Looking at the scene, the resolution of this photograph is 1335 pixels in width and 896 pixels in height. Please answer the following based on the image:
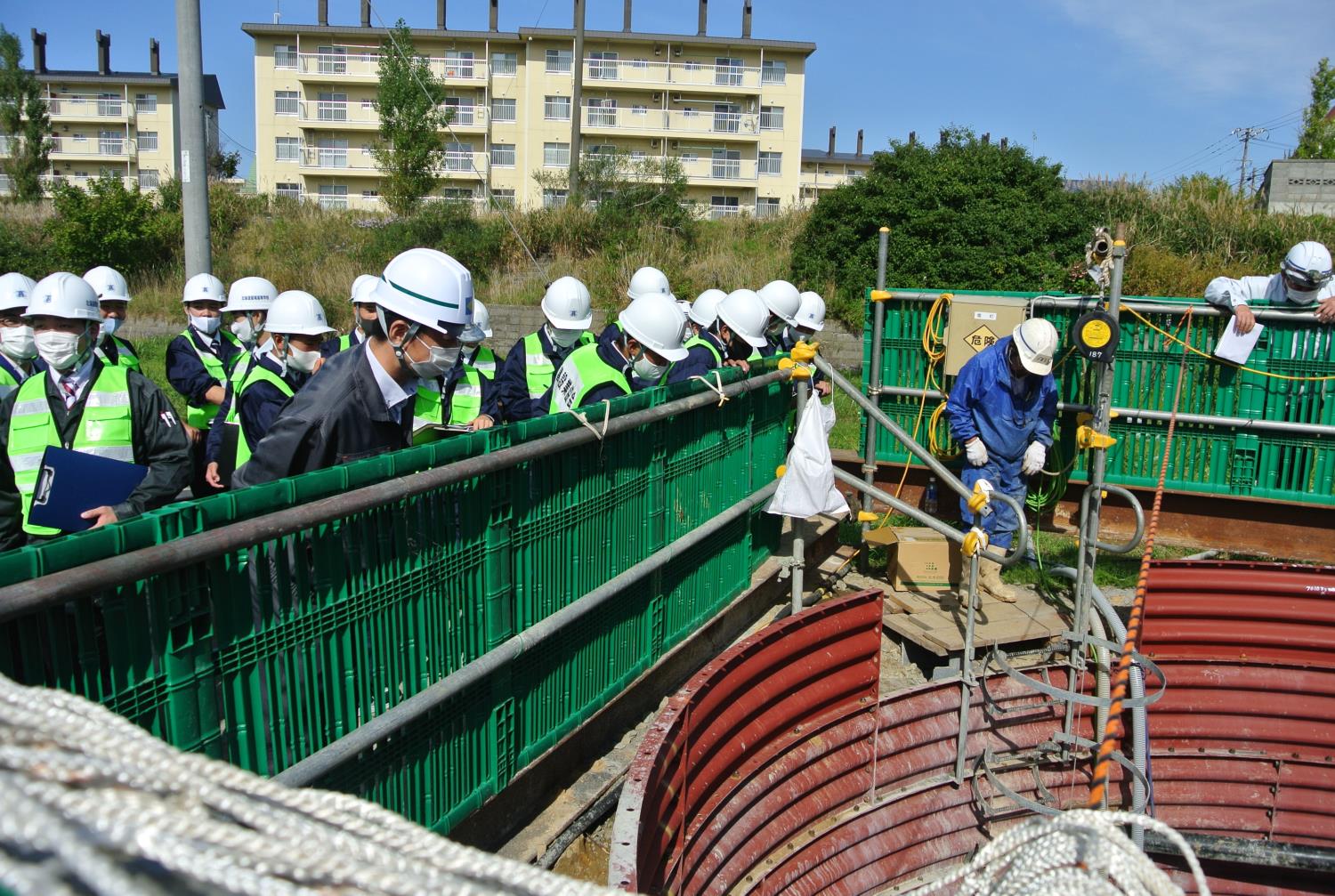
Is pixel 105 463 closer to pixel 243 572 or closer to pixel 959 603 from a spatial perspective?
pixel 243 572

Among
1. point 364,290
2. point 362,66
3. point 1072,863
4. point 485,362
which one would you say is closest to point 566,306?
point 485,362

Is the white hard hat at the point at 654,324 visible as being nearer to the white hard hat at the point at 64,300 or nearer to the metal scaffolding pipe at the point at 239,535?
the metal scaffolding pipe at the point at 239,535

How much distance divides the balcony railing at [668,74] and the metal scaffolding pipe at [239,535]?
52.7 m

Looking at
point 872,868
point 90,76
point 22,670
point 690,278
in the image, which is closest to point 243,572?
point 22,670

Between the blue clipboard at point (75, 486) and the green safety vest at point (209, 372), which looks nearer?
the blue clipboard at point (75, 486)

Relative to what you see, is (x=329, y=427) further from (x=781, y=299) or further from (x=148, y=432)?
(x=781, y=299)

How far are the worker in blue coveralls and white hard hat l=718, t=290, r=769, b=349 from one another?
1532 millimetres

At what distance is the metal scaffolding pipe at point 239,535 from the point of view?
2.02 meters

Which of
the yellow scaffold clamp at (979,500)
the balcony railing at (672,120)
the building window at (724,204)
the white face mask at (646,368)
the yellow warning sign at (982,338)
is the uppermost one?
the balcony railing at (672,120)

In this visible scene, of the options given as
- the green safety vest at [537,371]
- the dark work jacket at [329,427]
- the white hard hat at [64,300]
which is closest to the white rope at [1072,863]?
the dark work jacket at [329,427]

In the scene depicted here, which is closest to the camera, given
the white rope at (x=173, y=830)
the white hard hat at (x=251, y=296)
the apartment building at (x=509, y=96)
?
the white rope at (x=173, y=830)

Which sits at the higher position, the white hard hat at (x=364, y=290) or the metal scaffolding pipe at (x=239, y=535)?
the white hard hat at (x=364, y=290)

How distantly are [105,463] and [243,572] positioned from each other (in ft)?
5.58

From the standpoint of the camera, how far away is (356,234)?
2770 cm
